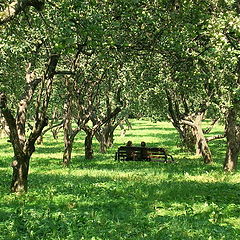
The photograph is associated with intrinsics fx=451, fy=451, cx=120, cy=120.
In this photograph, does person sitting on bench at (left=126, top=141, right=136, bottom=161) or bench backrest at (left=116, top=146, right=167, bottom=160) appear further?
person sitting on bench at (left=126, top=141, right=136, bottom=161)

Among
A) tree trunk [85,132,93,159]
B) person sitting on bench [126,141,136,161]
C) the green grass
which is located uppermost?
tree trunk [85,132,93,159]

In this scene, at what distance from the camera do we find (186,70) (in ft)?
60.7

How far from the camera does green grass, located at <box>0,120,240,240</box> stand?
10.1m

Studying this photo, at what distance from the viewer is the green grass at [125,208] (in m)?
10.1

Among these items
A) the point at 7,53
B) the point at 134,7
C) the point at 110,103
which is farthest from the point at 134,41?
the point at 110,103

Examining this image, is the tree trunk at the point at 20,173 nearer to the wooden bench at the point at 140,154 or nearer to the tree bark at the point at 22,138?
the tree bark at the point at 22,138

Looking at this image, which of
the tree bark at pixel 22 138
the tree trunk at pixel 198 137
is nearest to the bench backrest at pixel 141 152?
the tree trunk at pixel 198 137

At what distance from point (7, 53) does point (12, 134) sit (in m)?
3.70

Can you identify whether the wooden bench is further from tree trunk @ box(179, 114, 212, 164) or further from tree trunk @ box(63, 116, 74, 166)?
tree trunk @ box(63, 116, 74, 166)

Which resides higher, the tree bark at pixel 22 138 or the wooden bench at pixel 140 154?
the tree bark at pixel 22 138

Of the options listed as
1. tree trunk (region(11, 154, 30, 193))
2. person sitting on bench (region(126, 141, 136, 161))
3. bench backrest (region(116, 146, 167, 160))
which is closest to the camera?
tree trunk (region(11, 154, 30, 193))

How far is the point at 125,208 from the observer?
1309cm

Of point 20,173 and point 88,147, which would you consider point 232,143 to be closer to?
point 20,173

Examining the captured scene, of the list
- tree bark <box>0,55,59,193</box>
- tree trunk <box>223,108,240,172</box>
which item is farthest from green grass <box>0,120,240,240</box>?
tree trunk <box>223,108,240,172</box>
